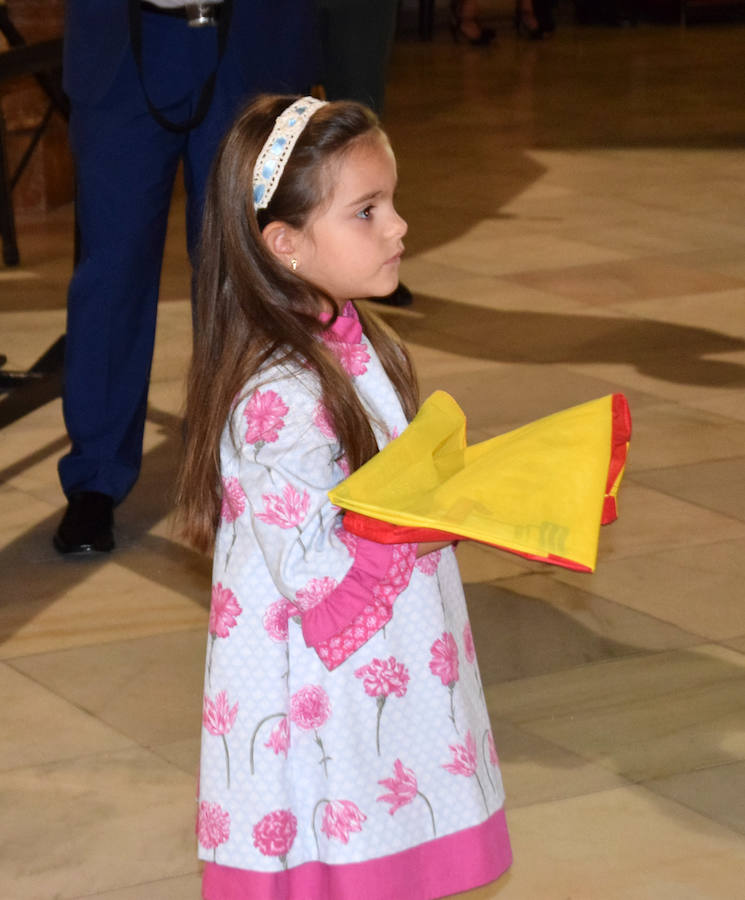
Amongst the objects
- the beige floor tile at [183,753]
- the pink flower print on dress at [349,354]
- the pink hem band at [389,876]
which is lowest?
the beige floor tile at [183,753]

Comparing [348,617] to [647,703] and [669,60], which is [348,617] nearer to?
[647,703]

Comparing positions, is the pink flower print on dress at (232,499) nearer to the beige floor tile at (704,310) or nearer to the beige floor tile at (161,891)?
the beige floor tile at (161,891)

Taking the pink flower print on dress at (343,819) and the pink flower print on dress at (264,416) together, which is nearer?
the pink flower print on dress at (264,416)

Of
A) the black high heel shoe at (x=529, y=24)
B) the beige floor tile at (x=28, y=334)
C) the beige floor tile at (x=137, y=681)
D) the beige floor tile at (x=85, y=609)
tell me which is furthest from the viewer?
the black high heel shoe at (x=529, y=24)

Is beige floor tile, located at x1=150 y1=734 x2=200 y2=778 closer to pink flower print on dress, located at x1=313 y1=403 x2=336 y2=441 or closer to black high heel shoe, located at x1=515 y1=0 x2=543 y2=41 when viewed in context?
pink flower print on dress, located at x1=313 y1=403 x2=336 y2=441

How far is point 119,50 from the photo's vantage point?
10.5ft

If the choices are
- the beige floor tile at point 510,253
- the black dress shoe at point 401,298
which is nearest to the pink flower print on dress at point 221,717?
the black dress shoe at point 401,298

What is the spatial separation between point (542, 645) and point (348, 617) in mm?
1237

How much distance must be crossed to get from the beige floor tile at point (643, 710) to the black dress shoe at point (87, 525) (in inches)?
40.5

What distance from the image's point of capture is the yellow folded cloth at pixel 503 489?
1678 mm

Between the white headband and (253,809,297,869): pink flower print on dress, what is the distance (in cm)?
73

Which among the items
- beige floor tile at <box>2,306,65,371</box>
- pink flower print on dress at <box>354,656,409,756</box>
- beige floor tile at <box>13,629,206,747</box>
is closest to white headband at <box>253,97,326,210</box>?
pink flower print on dress at <box>354,656,409,756</box>

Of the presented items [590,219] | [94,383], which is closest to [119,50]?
[94,383]

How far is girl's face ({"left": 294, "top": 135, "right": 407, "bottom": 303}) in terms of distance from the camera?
192cm
